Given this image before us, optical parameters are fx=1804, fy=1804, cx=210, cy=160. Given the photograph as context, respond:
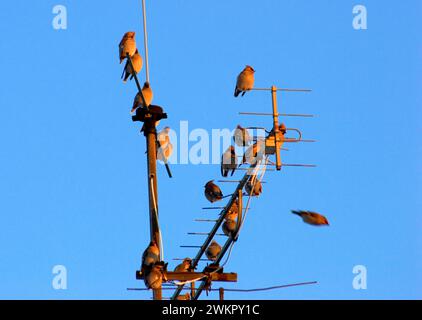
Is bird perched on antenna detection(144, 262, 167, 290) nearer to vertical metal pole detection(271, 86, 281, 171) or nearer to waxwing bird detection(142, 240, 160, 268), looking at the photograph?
waxwing bird detection(142, 240, 160, 268)

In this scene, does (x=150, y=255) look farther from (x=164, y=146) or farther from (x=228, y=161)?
(x=228, y=161)

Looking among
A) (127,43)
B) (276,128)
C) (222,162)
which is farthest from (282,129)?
(127,43)

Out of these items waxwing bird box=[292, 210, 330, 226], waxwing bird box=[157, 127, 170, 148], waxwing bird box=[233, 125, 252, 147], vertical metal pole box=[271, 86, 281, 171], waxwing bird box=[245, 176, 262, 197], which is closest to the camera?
waxwing bird box=[292, 210, 330, 226]

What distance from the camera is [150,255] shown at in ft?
73.3

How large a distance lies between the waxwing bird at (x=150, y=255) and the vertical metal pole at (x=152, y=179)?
13cm

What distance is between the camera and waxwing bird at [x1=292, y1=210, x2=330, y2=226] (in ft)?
71.3

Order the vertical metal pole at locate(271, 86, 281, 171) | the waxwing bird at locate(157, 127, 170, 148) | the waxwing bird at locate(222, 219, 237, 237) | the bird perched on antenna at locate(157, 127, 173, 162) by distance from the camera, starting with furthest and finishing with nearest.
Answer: the waxwing bird at locate(157, 127, 170, 148) < the bird perched on antenna at locate(157, 127, 173, 162) < the waxwing bird at locate(222, 219, 237, 237) < the vertical metal pole at locate(271, 86, 281, 171)

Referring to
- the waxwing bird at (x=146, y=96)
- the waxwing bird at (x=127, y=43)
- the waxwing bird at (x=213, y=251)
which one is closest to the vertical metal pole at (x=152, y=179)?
the waxwing bird at (x=146, y=96)

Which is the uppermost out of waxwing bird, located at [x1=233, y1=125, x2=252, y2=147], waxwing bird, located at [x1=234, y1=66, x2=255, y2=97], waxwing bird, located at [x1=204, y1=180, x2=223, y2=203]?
waxwing bird, located at [x1=234, y1=66, x2=255, y2=97]

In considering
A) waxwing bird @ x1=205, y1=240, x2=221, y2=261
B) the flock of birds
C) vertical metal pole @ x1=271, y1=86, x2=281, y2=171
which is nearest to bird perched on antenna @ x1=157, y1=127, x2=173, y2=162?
the flock of birds

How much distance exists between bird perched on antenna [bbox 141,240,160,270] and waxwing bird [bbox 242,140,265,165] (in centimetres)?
180

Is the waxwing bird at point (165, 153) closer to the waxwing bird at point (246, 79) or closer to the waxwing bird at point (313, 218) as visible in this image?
the waxwing bird at point (313, 218)

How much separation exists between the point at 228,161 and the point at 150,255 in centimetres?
323
